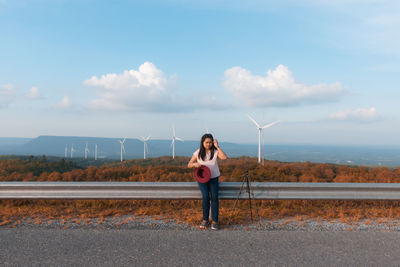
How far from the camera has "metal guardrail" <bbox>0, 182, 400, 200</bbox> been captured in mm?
6227

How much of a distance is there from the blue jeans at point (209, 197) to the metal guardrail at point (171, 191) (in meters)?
0.52

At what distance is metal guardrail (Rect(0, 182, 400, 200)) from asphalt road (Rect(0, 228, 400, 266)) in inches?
42.5

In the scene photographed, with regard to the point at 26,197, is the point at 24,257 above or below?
below

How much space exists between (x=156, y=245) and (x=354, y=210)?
448cm

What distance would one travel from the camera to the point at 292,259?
13.3 ft

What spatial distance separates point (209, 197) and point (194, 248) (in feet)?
4.79

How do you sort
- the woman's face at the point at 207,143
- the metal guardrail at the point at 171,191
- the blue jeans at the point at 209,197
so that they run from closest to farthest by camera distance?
the blue jeans at the point at 209,197 < the woman's face at the point at 207,143 < the metal guardrail at the point at 171,191

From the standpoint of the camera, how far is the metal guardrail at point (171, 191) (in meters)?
6.23

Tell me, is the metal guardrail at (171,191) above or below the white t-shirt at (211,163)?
below

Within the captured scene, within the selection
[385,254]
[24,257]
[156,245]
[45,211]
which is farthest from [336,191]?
[45,211]

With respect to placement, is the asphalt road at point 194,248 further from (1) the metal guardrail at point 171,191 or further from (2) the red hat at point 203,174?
(1) the metal guardrail at point 171,191

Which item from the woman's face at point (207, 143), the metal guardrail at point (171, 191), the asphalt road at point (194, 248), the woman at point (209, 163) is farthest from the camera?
the metal guardrail at point (171, 191)

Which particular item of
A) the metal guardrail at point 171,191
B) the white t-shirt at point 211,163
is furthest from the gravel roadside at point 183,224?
the white t-shirt at point 211,163

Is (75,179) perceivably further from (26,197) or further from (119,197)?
(119,197)
